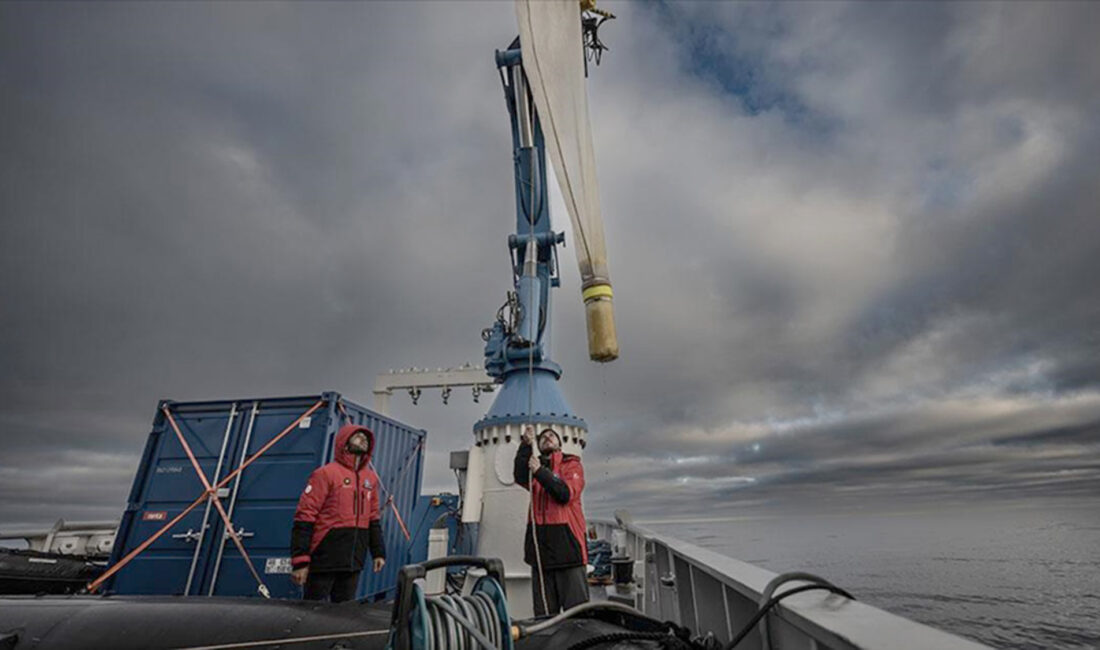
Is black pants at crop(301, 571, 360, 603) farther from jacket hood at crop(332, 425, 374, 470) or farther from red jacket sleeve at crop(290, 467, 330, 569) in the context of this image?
jacket hood at crop(332, 425, 374, 470)

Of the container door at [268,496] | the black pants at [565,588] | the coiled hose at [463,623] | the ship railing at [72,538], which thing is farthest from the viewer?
the ship railing at [72,538]

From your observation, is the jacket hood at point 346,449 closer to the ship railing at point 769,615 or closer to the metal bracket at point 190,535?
the metal bracket at point 190,535

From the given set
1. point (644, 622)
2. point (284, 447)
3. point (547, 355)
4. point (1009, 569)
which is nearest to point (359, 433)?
point (284, 447)

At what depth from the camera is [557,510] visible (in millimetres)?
4785

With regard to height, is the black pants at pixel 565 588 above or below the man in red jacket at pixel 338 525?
below

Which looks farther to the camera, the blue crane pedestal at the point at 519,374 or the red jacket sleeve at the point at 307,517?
the blue crane pedestal at the point at 519,374

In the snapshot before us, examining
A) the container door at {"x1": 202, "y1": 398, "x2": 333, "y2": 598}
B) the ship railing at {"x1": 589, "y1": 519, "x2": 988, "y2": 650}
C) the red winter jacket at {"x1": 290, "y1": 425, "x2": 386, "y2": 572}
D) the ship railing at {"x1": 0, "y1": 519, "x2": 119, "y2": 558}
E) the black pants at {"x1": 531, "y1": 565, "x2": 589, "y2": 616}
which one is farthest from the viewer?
the ship railing at {"x1": 0, "y1": 519, "x2": 119, "y2": 558}

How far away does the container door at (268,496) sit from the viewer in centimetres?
596

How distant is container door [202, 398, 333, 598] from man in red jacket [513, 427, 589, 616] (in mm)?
3178

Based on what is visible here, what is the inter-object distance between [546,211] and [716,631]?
8037 mm

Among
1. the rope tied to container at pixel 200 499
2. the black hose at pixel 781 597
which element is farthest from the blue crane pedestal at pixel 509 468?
the black hose at pixel 781 597

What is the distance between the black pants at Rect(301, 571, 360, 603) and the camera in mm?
4655

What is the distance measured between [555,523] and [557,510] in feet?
0.40

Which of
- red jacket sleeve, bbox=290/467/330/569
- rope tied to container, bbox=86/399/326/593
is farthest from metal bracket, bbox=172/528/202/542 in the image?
red jacket sleeve, bbox=290/467/330/569
